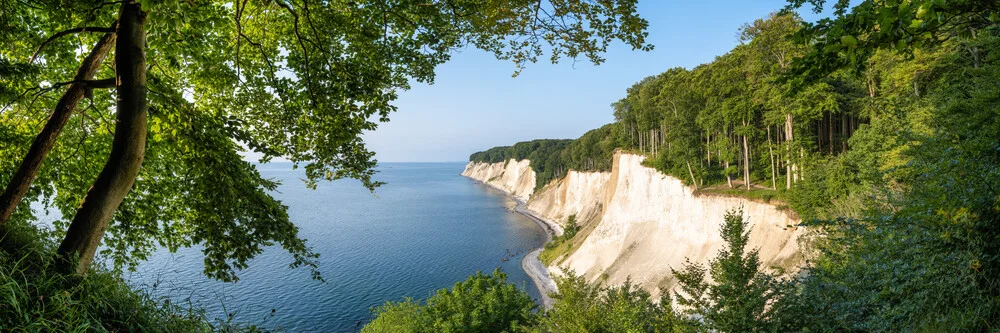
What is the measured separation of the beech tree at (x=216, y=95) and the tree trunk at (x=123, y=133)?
0.04 ft

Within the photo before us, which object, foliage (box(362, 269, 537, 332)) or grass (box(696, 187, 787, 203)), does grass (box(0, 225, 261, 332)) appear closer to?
foliage (box(362, 269, 537, 332))

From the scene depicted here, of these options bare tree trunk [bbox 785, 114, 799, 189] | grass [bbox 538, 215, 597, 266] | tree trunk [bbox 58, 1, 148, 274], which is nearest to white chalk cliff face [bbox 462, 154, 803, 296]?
grass [bbox 538, 215, 597, 266]

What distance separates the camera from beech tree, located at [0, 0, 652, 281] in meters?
4.57

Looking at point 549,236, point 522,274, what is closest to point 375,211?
point 549,236

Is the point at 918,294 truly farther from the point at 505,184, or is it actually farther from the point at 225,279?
the point at 505,184

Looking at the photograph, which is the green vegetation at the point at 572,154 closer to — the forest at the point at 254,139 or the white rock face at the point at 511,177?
the white rock face at the point at 511,177

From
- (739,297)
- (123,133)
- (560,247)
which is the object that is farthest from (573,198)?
(123,133)

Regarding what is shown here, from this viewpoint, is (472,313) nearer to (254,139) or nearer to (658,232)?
(254,139)

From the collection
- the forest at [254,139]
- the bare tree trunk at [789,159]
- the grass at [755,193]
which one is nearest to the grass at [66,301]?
the forest at [254,139]

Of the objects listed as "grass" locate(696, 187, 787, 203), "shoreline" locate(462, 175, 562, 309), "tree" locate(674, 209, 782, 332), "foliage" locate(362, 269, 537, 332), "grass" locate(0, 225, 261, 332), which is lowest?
"shoreline" locate(462, 175, 562, 309)

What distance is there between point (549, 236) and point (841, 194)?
133ft

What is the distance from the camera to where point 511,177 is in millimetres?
130625

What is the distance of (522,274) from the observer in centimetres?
4094

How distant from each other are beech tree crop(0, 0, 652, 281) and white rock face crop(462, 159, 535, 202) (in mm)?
91082
